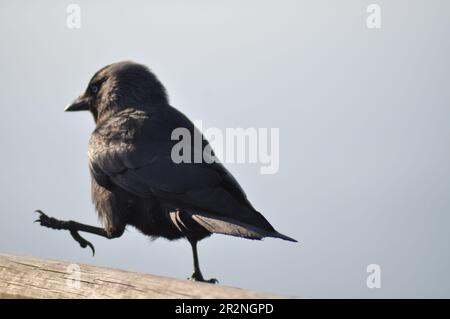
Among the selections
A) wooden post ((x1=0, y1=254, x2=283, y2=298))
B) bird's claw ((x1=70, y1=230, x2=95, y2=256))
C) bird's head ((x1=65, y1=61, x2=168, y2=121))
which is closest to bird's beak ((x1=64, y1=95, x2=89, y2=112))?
bird's head ((x1=65, y1=61, x2=168, y2=121))

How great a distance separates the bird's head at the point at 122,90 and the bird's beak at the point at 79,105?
0.01 metres

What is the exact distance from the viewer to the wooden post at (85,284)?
323 cm

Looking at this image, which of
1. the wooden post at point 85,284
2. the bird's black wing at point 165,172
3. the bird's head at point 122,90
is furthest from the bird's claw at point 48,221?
the wooden post at point 85,284

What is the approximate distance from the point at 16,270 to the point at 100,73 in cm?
330

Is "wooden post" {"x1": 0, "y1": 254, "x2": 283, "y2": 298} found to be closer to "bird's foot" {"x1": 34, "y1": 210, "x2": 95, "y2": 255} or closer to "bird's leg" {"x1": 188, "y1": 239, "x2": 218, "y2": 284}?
"bird's leg" {"x1": 188, "y1": 239, "x2": 218, "y2": 284}

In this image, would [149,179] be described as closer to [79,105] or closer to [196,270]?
[196,270]

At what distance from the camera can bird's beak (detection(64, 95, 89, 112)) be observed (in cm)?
709

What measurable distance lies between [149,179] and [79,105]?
196 centimetres

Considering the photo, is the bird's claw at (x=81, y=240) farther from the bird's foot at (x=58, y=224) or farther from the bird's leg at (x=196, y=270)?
the bird's leg at (x=196, y=270)
